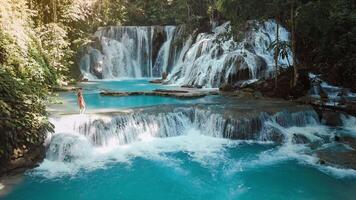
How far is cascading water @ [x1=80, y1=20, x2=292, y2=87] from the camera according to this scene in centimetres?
2134

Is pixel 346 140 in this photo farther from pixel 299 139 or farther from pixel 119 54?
pixel 119 54

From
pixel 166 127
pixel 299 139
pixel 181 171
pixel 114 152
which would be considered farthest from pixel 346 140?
pixel 114 152

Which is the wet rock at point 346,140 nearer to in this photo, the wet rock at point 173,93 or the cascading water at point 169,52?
the wet rock at point 173,93

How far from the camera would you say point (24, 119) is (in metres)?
9.07

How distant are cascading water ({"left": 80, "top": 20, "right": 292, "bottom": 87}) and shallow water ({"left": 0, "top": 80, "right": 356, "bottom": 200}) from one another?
363 inches

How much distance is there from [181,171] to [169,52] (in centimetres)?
2028

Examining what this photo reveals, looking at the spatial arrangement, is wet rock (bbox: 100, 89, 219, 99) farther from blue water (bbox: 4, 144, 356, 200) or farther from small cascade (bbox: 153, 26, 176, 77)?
small cascade (bbox: 153, 26, 176, 77)

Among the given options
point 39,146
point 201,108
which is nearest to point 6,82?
point 39,146

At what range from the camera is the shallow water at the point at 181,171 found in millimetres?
8531

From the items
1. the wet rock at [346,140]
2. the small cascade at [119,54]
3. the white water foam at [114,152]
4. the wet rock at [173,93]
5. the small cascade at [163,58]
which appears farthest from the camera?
the small cascade at [163,58]

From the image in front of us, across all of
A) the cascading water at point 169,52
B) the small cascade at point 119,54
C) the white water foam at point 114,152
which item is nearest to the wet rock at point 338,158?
the white water foam at point 114,152

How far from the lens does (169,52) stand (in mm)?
29328

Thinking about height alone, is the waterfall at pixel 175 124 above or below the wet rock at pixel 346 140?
above

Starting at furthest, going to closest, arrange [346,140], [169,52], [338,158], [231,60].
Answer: [169,52] → [231,60] → [346,140] → [338,158]
